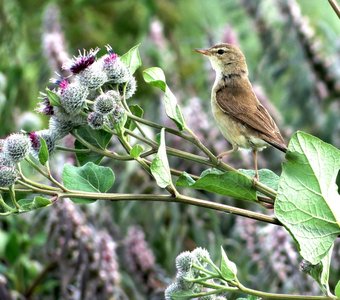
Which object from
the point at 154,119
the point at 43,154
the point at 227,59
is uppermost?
the point at 154,119

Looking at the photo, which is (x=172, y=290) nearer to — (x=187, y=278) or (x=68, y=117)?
(x=187, y=278)

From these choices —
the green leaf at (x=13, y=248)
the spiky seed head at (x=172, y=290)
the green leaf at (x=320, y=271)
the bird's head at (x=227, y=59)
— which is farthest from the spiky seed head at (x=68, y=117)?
the green leaf at (x=13, y=248)

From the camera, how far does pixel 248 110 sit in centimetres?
241

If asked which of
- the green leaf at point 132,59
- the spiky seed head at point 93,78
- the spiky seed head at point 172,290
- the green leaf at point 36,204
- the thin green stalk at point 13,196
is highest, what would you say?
the green leaf at point 132,59

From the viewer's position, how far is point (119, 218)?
13.6ft

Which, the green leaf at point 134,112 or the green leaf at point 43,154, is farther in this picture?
the green leaf at point 134,112

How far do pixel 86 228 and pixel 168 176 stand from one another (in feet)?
6.47

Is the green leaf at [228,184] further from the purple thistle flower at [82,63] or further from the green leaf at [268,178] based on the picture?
the purple thistle flower at [82,63]

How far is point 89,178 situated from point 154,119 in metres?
3.18

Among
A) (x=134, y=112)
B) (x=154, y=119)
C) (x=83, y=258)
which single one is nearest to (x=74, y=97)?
(x=134, y=112)

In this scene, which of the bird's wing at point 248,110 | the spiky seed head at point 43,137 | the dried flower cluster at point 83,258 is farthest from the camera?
the dried flower cluster at point 83,258

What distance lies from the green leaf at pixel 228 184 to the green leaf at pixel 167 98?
13 centimetres

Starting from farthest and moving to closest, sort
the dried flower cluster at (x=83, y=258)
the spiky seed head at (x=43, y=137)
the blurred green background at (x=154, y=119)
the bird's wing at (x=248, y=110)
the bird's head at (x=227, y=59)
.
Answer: the blurred green background at (x=154, y=119)
the dried flower cluster at (x=83, y=258)
the bird's head at (x=227, y=59)
the bird's wing at (x=248, y=110)
the spiky seed head at (x=43, y=137)

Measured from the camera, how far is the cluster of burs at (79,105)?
1.58m
